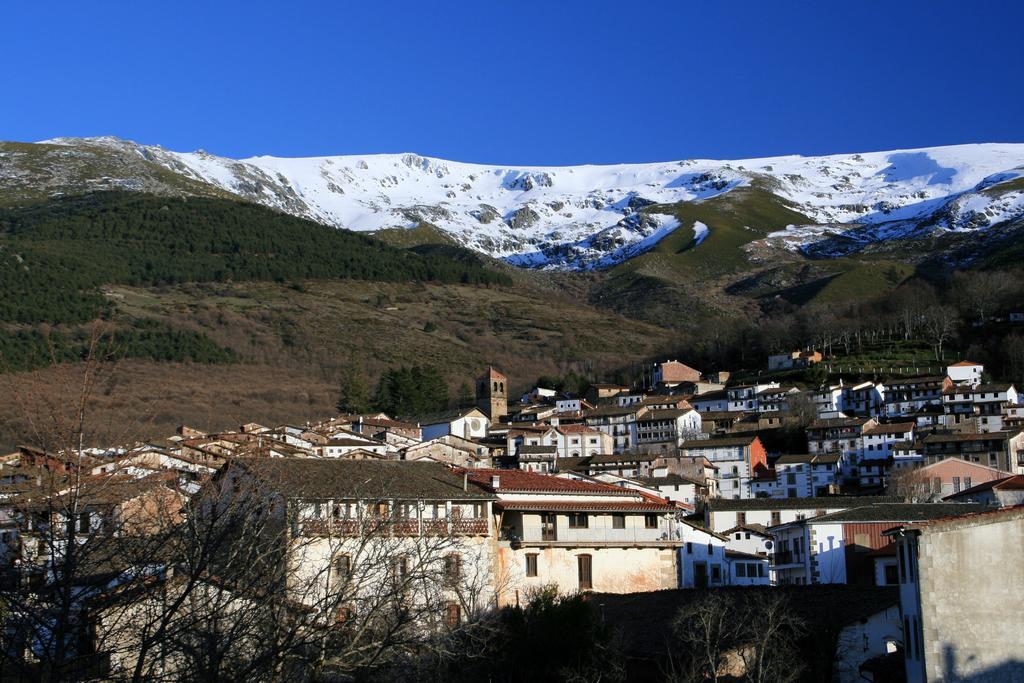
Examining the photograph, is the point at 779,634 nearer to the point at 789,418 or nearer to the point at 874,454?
the point at 874,454

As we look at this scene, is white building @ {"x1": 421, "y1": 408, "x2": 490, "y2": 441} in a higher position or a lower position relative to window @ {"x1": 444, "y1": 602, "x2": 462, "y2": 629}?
higher

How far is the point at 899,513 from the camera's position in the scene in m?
51.0

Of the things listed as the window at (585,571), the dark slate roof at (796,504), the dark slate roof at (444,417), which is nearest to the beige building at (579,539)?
the window at (585,571)

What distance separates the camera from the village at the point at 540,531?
12844 millimetres

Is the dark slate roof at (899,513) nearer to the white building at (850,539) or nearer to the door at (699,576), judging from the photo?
the white building at (850,539)

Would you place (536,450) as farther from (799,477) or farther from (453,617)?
(453,617)

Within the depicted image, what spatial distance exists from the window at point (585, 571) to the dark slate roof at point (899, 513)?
13.5m

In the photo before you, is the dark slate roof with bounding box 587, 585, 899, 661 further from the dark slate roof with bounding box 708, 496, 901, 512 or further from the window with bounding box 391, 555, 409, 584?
the dark slate roof with bounding box 708, 496, 901, 512

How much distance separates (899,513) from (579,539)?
15.2m

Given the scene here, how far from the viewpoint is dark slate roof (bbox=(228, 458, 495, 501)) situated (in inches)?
1356

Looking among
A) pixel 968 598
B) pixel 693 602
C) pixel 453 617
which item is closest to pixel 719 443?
pixel 693 602

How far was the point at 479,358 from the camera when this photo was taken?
19650 centimetres

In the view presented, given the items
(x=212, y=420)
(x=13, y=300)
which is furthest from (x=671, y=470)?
(x=13, y=300)

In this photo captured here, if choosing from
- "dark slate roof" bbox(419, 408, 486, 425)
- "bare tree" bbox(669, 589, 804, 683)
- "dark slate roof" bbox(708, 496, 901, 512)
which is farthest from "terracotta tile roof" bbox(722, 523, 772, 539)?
"dark slate roof" bbox(419, 408, 486, 425)
